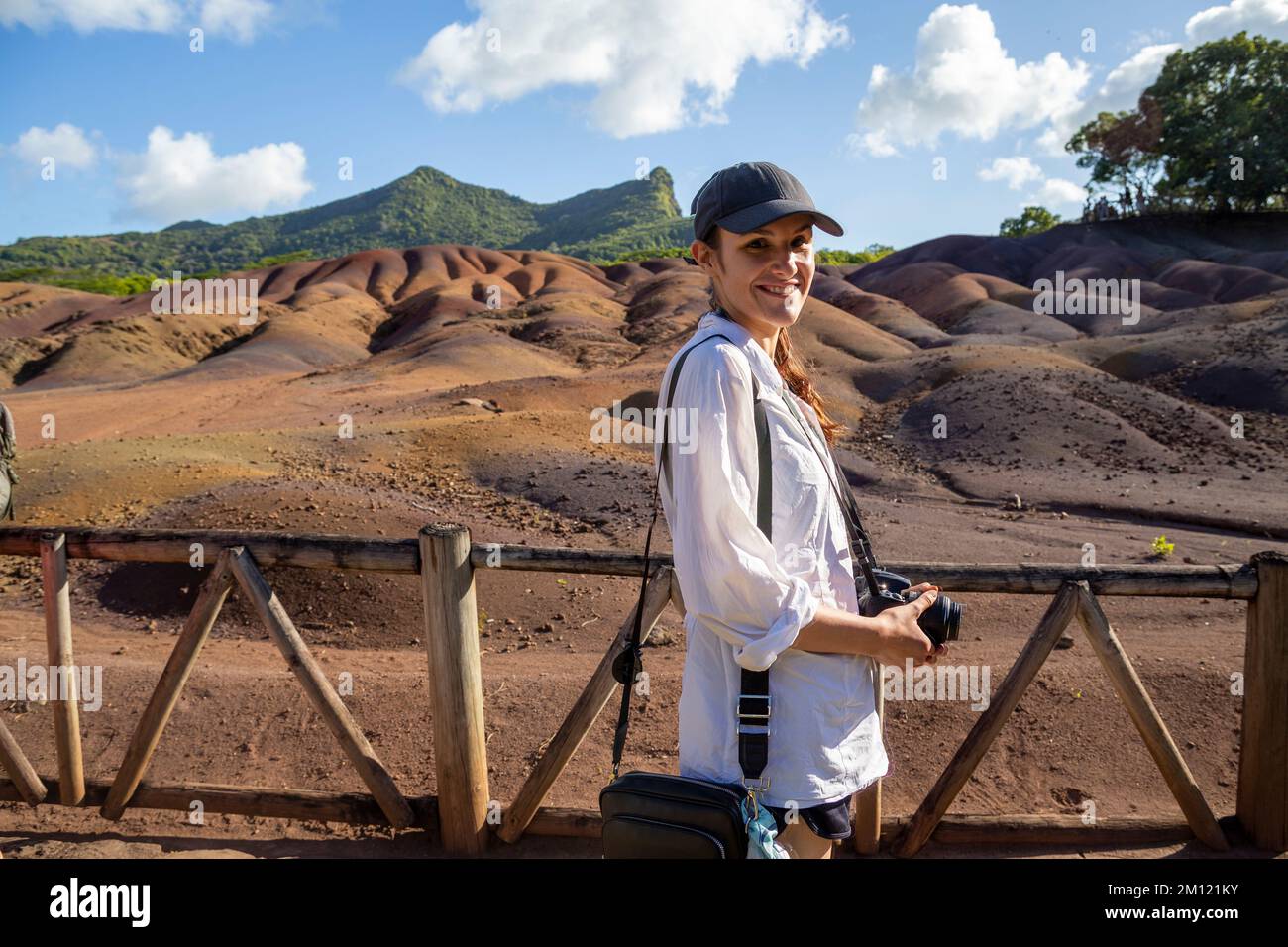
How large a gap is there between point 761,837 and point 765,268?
3.81 feet

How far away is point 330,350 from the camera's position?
110 ft

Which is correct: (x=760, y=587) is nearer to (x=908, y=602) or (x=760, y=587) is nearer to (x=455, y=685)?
(x=908, y=602)

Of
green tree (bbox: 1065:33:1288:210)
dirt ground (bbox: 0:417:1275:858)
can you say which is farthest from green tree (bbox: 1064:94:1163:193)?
dirt ground (bbox: 0:417:1275:858)

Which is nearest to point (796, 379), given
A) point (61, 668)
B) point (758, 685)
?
point (758, 685)

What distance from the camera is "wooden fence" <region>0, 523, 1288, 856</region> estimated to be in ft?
11.3

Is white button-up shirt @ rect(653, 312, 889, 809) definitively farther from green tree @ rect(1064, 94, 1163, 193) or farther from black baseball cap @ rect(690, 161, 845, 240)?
green tree @ rect(1064, 94, 1163, 193)

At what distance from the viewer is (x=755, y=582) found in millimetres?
1631

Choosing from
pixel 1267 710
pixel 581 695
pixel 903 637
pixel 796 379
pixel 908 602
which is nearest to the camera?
pixel 903 637

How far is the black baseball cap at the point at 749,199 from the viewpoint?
1794 mm

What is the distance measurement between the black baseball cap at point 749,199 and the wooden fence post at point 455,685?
6.33 ft

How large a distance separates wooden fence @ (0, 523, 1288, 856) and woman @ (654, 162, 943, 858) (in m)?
1.42

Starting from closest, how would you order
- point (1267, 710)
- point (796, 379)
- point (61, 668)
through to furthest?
point (796, 379) → point (1267, 710) → point (61, 668)
